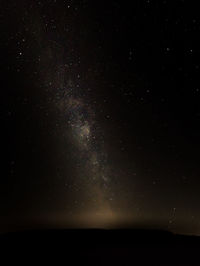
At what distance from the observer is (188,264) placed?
4730 millimetres

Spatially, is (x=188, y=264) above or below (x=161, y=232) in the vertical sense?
below

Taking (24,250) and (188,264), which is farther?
(24,250)

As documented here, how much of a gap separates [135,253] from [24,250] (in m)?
1.59

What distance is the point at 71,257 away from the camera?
4.88m

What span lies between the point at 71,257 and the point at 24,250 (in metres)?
0.83

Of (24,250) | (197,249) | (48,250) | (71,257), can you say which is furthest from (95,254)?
(197,249)

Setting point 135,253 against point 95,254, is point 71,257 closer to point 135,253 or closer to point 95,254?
point 95,254

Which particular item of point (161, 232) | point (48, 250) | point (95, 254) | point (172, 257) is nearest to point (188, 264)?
point (172, 257)

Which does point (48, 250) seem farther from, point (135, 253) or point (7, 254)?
point (135, 253)

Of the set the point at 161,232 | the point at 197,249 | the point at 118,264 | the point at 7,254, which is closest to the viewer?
the point at 118,264

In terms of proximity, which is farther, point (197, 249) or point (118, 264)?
point (197, 249)

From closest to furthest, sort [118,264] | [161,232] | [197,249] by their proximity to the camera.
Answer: [118,264], [197,249], [161,232]

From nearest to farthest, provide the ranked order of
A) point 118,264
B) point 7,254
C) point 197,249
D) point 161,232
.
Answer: point 118,264 < point 7,254 < point 197,249 < point 161,232

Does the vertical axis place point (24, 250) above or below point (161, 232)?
below
